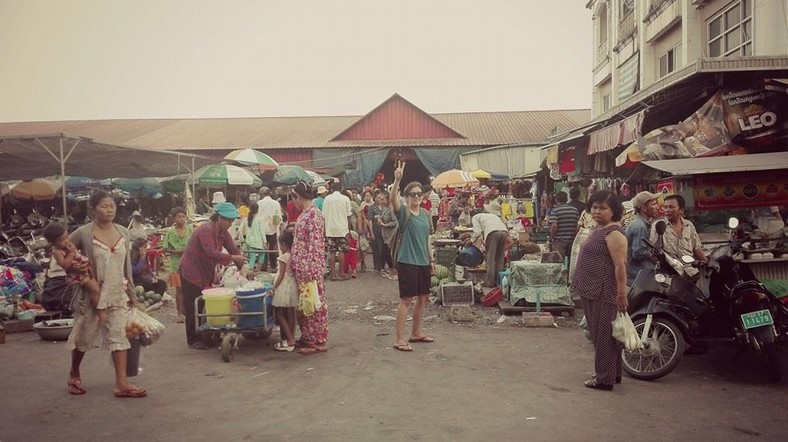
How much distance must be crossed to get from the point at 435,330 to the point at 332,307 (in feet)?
8.26

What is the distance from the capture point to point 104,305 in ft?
18.2

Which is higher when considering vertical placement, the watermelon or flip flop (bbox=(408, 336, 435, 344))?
the watermelon

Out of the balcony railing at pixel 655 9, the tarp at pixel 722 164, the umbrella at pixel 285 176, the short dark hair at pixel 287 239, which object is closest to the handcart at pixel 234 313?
the short dark hair at pixel 287 239

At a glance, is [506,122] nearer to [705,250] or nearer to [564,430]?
[705,250]

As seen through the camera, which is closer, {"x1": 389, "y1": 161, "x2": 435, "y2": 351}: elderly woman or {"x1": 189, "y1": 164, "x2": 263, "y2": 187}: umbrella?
{"x1": 389, "y1": 161, "x2": 435, "y2": 351}: elderly woman

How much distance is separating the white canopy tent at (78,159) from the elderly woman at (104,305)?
610 cm

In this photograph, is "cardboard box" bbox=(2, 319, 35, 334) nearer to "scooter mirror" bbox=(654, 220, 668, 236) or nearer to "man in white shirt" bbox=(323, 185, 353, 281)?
"man in white shirt" bbox=(323, 185, 353, 281)

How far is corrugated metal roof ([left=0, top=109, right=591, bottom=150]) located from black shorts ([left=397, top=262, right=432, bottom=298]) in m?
24.8

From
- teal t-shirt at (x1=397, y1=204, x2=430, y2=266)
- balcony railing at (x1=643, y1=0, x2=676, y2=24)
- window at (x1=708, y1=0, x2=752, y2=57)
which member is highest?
balcony railing at (x1=643, y1=0, x2=676, y2=24)

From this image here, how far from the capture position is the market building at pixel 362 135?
→ 3161cm

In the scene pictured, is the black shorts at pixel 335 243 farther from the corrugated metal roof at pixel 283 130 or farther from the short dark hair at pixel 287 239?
the corrugated metal roof at pixel 283 130

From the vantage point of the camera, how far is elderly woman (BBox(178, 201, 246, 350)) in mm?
7703

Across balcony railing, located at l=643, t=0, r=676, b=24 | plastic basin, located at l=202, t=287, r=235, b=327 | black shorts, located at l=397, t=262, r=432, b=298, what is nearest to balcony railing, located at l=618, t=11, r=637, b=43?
balcony railing, located at l=643, t=0, r=676, b=24

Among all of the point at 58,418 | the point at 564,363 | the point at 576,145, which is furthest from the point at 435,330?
the point at 576,145
